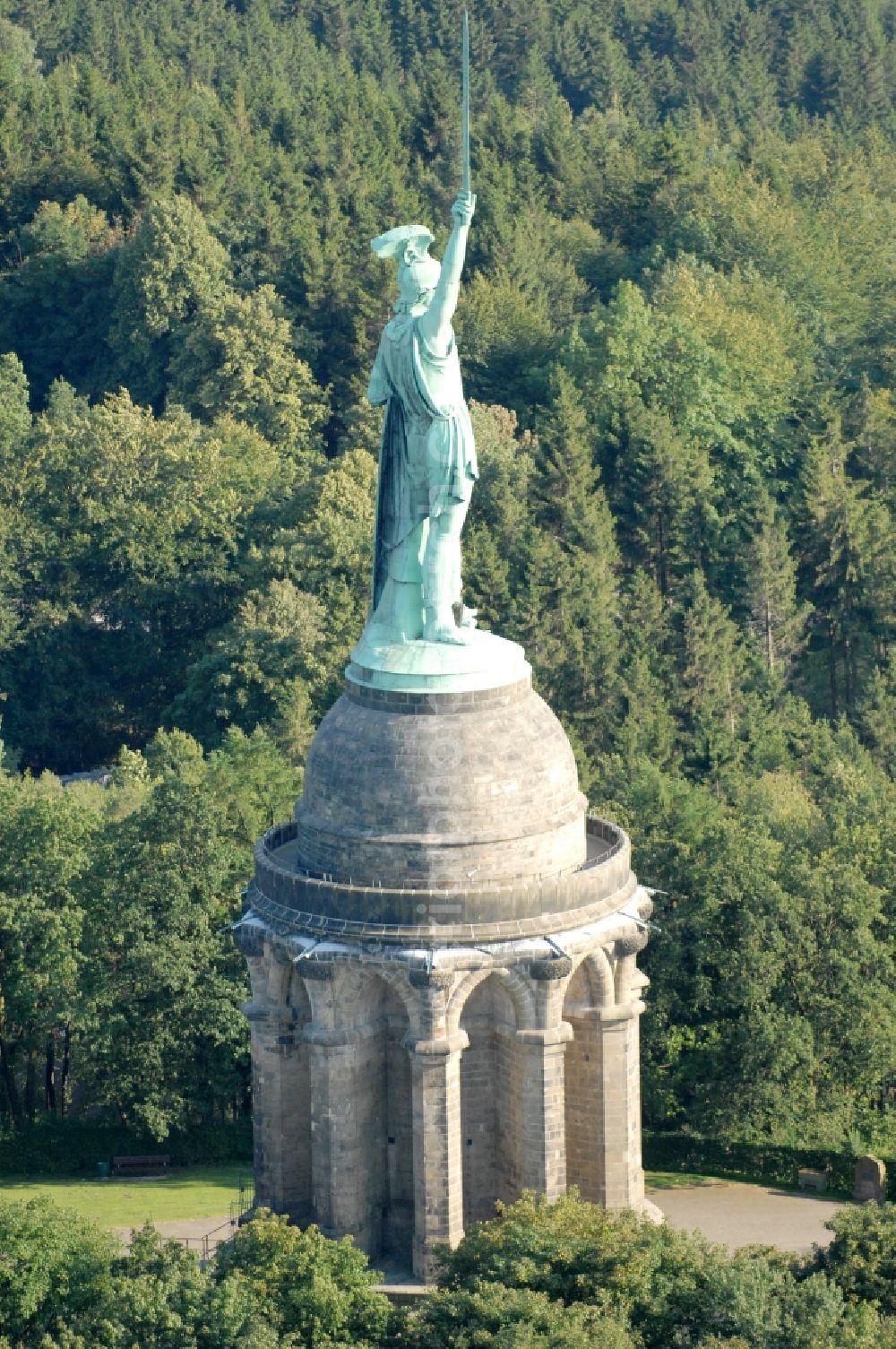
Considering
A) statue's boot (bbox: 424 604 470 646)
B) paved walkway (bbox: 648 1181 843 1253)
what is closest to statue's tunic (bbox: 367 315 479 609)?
statue's boot (bbox: 424 604 470 646)

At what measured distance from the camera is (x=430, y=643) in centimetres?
6875

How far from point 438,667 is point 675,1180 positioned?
18.5 meters

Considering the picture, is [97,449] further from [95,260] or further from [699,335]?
[95,260]

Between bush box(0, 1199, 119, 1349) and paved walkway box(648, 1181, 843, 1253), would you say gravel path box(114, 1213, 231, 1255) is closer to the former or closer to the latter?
bush box(0, 1199, 119, 1349)

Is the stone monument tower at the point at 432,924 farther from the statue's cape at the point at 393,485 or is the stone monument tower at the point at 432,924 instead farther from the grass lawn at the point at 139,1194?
the grass lawn at the point at 139,1194

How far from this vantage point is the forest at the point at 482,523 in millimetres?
88062

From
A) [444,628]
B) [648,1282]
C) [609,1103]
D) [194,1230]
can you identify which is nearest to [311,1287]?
[648,1282]

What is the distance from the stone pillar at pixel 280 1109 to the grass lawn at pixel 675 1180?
1196cm

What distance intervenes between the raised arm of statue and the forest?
891 inches

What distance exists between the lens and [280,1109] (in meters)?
70.5

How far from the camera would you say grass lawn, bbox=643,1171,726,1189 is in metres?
81.1

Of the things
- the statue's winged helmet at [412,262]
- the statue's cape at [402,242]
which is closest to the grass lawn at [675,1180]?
the statue's winged helmet at [412,262]

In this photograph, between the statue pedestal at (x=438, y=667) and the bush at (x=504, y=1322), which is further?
the statue pedestal at (x=438, y=667)

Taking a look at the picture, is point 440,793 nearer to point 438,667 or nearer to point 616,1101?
point 438,667
